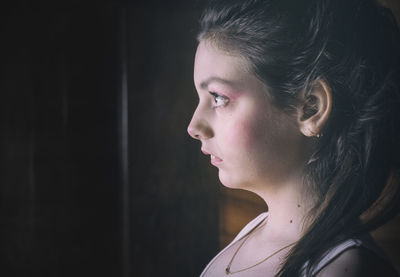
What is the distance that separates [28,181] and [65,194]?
116 millimetres

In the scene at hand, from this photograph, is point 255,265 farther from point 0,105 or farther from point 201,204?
point 0,105

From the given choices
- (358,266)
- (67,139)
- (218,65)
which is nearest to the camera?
(358,266)

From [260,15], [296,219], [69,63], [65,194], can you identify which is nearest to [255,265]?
[296,219]

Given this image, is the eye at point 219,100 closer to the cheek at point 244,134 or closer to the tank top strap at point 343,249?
the cheek at point 244,134

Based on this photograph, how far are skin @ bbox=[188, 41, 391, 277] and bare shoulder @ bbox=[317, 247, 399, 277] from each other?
8cm

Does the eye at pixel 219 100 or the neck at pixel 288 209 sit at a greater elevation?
the eye at pixel 219 100

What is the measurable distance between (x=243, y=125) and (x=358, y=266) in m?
0.22

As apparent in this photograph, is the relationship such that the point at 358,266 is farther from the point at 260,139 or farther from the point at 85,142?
the point at 85,142

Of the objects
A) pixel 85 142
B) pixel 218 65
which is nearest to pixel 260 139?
pixel 218 65

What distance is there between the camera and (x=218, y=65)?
520 millimetres

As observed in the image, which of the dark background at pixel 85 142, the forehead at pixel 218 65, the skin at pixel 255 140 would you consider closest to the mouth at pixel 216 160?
the skin at pixel 255 140

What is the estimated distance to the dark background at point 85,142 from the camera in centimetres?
94

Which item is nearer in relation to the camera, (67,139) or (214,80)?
(214,80)

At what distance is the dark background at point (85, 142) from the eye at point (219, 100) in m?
0.41
